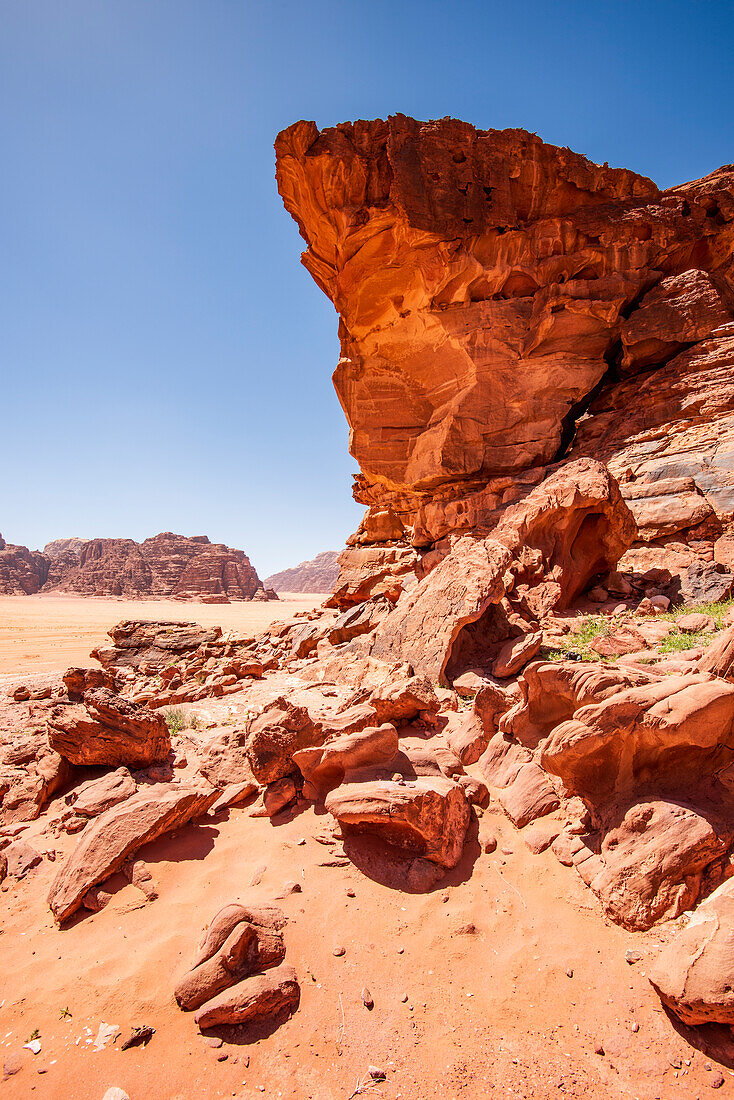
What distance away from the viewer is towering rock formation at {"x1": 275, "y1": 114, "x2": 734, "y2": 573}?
36.1 feet

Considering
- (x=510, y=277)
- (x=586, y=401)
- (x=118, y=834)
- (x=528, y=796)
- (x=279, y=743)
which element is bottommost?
(x=118, y=834)

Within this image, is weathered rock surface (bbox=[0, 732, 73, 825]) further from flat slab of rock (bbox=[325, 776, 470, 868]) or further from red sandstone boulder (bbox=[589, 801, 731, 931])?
red sandstone boulder (bbox=[589, 801, 731, 931])

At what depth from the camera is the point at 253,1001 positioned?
1819 mm

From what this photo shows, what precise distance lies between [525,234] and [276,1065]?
14823 millimetres

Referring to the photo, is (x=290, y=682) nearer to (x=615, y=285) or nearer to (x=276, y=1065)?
(x=276, y=1065)

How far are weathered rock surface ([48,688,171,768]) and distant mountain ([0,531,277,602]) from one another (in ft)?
175

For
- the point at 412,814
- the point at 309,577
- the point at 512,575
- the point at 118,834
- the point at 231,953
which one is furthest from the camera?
the point at 309,577

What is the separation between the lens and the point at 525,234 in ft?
37.7

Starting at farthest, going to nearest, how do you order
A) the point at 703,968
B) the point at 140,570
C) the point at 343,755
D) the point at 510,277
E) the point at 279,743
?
the point at 140,570 → the point at 510,277 → the point at 279,743 → the point at 343,755 → the point at 703,968

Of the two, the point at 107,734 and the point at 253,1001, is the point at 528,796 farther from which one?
the point at 107,734

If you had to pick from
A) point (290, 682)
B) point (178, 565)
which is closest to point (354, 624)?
point (290, 682)

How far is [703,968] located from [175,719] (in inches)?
213

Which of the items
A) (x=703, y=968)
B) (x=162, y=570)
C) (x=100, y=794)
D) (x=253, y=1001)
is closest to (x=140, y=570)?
(x=162, y=570)

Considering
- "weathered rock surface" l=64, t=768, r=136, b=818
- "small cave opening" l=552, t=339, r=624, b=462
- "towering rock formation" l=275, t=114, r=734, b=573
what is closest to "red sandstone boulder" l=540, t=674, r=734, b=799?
"weathered rock surface" l=64, t=768, r=136, b=818
